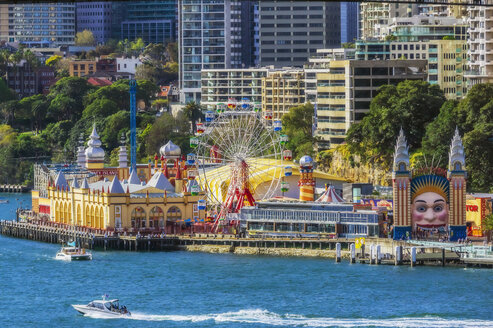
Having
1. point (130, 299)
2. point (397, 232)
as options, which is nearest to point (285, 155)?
point (397, 232)

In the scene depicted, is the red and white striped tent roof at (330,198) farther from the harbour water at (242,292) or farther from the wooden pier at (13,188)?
the wooden pier at (13,188)

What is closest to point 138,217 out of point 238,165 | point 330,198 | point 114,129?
point 238,165

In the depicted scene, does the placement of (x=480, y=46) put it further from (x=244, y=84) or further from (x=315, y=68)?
(x=244, y=84)

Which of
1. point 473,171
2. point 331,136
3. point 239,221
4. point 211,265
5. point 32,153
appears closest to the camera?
point 211,265

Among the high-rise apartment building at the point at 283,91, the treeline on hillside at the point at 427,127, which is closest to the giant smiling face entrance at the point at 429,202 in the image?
the treeline on hillside at the point at 427,127

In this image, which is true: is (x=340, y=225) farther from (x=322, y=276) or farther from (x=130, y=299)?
(x=130, y=299)

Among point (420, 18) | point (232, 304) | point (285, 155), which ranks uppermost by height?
point (420, 18)

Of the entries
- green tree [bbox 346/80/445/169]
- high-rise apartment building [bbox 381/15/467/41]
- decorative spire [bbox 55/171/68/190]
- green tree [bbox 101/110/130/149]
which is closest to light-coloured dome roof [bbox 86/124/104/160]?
decorative spire [bbox 55/171/68/190]
